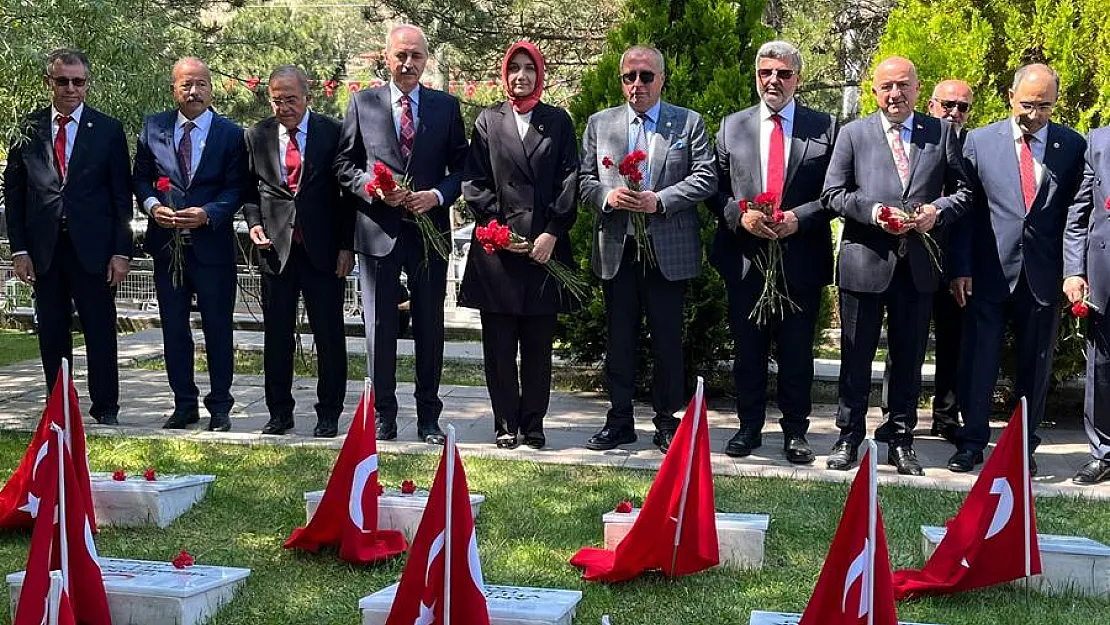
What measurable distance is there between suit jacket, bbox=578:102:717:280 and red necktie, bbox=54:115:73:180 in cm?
290

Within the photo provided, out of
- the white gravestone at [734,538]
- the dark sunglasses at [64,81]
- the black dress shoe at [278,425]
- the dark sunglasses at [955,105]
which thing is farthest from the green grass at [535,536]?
the dark sunglasses at [955,105]

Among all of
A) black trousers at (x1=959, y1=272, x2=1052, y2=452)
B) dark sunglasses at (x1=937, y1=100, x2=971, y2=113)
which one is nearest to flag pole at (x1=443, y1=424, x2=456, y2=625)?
black trousers at (x1=959, y1=272, x2=1052, y2=452)

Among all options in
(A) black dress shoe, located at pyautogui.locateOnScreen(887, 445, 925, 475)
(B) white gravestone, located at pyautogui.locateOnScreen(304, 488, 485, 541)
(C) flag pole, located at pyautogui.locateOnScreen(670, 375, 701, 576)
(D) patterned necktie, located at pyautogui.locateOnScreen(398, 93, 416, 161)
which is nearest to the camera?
(C) flag pole, located at pyautogui.locateOnScreen(670, 375, 701, 576)

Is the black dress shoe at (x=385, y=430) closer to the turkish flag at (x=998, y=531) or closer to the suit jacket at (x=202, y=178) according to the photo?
the suit jacket at (x=202, y=178)

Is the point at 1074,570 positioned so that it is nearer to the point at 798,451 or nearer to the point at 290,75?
the point at 798,451

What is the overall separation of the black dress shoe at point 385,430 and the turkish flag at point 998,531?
127 inches

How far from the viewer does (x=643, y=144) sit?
21.0 feet

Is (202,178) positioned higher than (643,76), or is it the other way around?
(643,76)

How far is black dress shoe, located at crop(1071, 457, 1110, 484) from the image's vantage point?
605 centimetres

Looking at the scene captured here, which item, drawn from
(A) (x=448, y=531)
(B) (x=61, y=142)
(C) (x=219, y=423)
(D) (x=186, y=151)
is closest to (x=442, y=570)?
(A) (x=448, y=531)

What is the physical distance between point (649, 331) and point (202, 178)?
265 centimetres

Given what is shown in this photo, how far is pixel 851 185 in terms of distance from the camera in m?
6.12

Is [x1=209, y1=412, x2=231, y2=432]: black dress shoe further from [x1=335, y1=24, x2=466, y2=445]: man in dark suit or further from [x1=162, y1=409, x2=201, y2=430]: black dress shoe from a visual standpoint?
[x1=335, y1=24, x2=466, y2=445]: man in dark suit

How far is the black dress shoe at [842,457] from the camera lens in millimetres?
6199
